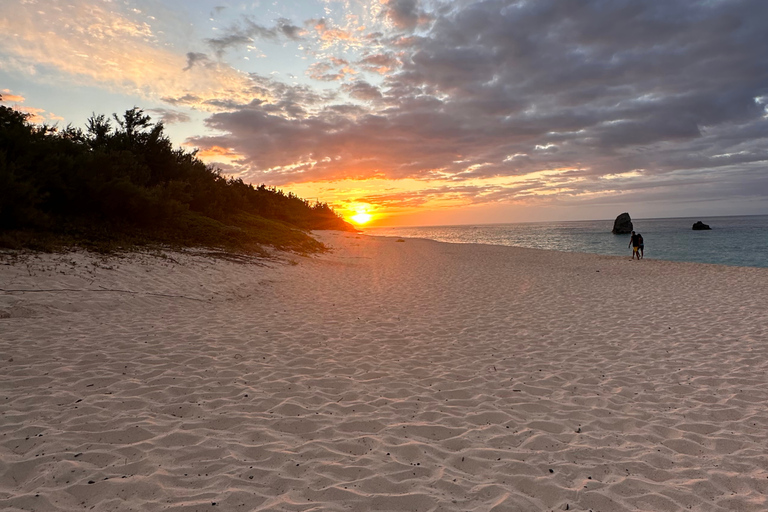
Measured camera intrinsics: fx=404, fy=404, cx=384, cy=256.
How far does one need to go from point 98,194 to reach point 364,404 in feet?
58.2

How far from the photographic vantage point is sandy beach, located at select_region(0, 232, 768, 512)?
371 cm

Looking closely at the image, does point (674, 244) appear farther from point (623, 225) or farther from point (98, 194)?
point (98, 194)

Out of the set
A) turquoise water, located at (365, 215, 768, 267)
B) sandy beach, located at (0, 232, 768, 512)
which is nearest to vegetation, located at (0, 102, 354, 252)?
sandy beach, located at (0, 232, 768, 512)

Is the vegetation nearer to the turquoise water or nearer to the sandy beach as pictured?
the sandy beach

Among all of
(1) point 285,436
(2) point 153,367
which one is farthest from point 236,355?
(1) point 285,436

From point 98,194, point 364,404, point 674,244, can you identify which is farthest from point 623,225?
point 364,404

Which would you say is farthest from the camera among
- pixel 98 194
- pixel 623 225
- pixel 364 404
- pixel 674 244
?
pixel 623 225

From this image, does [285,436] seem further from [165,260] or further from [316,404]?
[165,260]

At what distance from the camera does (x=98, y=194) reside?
57.7 ft

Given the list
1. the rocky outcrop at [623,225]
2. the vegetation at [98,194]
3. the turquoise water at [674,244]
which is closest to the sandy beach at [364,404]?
the vegetation at [98,194]

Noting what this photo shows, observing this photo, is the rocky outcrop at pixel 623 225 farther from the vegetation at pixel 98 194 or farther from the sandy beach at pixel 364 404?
the sandy beach at pixel 364 404

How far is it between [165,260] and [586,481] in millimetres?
15622

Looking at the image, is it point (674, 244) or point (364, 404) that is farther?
point (674, 244)

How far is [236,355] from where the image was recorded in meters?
7.33
